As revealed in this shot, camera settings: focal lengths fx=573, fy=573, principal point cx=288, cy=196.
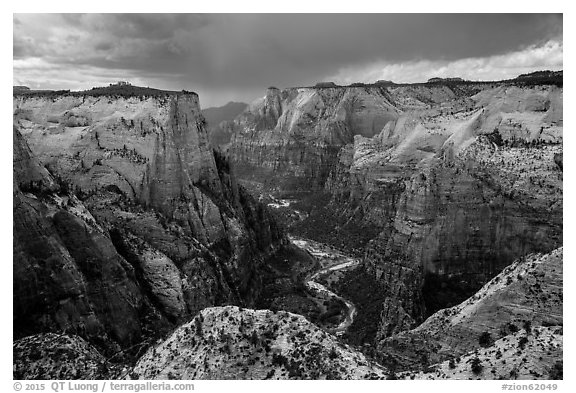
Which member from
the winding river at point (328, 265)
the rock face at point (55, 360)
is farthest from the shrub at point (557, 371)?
the winding river at point (328, 265)

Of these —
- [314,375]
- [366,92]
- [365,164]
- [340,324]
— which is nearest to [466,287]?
[340,324]

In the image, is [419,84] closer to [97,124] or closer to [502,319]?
[97,124]

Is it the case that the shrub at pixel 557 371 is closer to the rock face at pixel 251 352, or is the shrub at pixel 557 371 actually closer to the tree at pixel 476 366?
the tree at pixel 476 366

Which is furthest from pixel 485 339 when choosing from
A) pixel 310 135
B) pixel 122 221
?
pixel 310 135

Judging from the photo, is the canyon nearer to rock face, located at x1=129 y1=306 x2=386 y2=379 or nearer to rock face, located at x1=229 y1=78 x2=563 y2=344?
rock face, located at x1=129 y1=306 x2=386 y2=379

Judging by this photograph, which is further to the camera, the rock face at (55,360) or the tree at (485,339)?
the tree at (485,339)

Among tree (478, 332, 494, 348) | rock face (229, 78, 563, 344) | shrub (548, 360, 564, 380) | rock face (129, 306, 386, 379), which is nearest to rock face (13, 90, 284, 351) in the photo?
rock face (129, 306, 386, 379)
